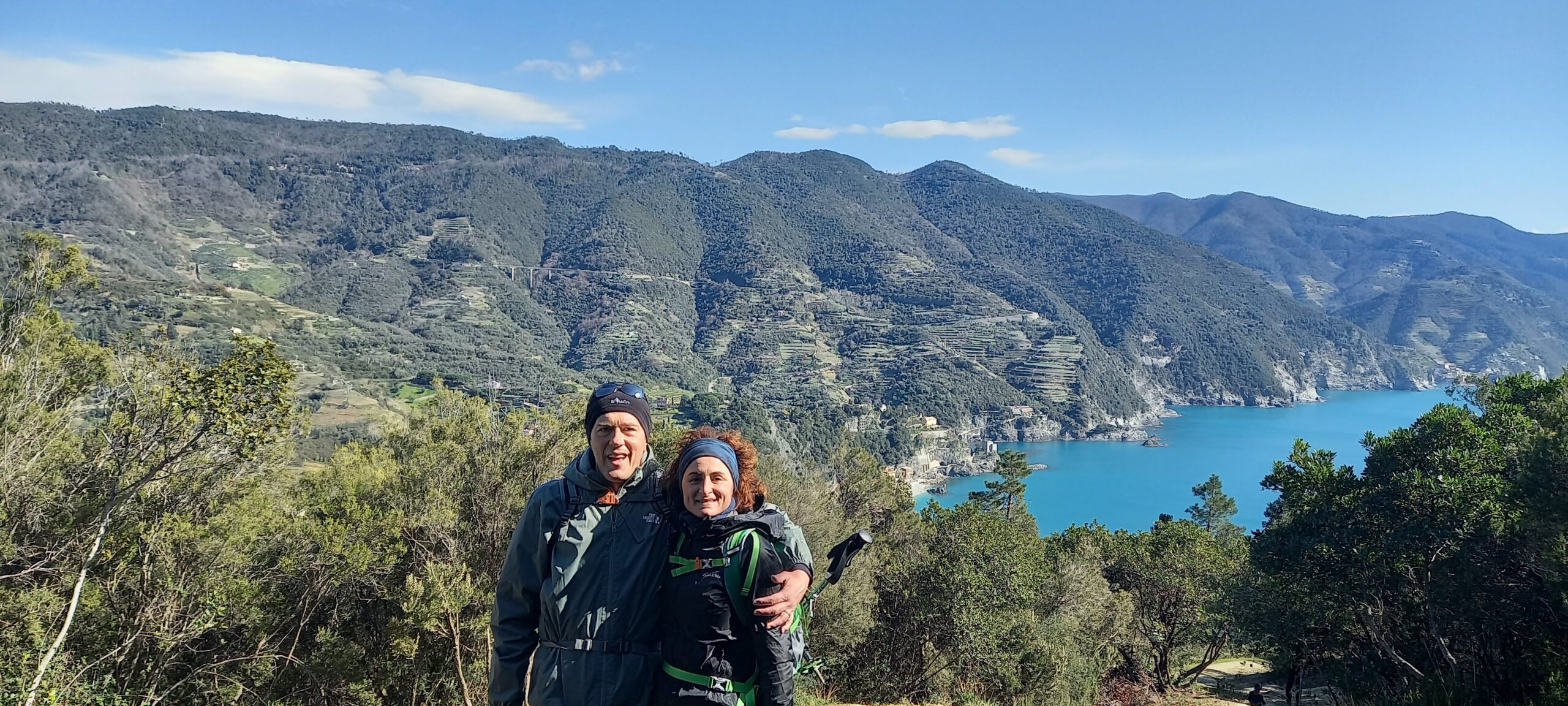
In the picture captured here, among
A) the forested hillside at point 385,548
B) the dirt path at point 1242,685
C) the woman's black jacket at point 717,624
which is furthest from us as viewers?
the dirt path at point 1242,685

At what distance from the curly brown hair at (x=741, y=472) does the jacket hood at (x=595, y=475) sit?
0.18ft

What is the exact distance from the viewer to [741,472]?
88.0 inches

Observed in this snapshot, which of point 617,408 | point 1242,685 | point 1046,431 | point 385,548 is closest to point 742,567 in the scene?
point 617,408

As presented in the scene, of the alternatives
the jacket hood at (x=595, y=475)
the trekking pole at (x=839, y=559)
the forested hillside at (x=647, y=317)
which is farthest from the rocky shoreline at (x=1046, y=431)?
the jacket hood at (x=595, y=475)

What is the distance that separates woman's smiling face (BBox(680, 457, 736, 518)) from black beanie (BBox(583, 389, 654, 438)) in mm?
219

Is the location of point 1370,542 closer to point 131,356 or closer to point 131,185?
point 131,356

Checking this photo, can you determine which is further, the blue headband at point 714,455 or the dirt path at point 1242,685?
the dirt path at point 1242,685

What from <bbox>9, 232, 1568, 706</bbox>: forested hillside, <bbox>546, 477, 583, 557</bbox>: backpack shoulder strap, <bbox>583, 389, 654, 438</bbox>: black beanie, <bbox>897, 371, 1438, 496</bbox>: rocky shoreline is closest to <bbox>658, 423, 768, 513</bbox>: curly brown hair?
<bbox>583, 389, 654, 438</bbox>: black beanie

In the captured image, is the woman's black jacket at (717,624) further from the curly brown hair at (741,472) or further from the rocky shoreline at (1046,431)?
the rocky shoreline at (1046,431)

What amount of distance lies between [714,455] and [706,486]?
0.09 m

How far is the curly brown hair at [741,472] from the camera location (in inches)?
83.5

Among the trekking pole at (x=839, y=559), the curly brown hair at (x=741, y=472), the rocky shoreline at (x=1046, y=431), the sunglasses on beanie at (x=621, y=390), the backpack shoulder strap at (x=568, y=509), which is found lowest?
the rocky shoreline at (x=1046, y=431)

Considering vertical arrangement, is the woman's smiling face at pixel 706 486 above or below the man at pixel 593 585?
above

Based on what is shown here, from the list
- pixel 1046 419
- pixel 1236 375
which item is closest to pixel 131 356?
pixel 1046 419
